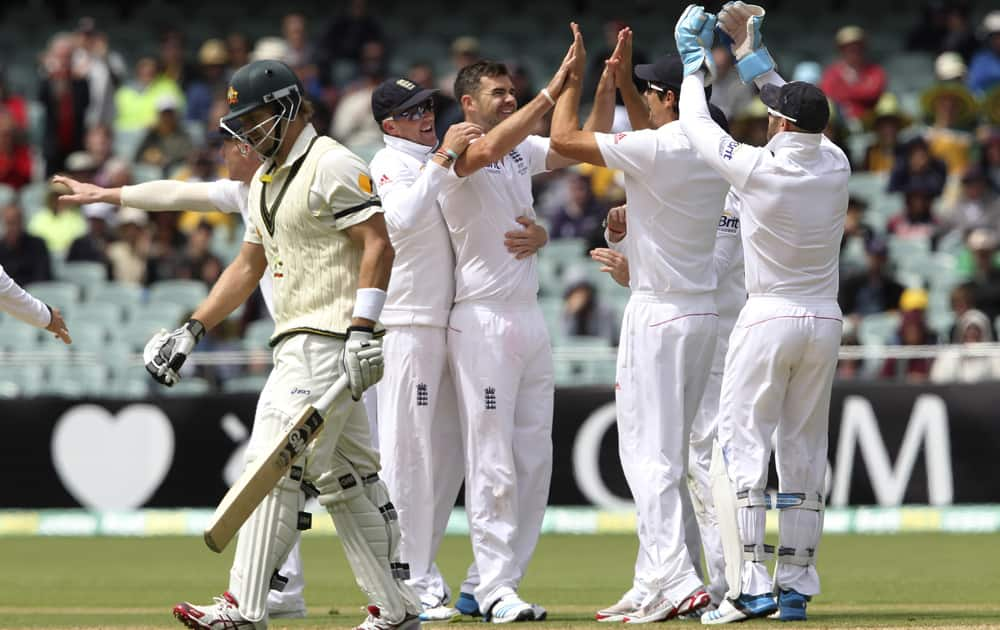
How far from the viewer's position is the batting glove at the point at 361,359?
261 inches

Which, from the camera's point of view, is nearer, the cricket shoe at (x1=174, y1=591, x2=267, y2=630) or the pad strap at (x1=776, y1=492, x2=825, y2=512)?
the cricket shoe at (x1=174, y1=591, x2=267, y2=630)

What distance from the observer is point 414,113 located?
8641 millimetres

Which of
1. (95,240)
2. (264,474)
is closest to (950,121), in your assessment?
(95,240)

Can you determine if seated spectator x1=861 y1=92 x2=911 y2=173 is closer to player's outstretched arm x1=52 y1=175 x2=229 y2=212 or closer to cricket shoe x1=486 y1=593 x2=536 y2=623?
player's outstretched arm x1=52 y1=175 x2=229 y2=212

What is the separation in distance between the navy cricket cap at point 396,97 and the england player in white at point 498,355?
0.25 metres

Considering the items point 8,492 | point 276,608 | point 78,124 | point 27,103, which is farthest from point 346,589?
point 27,103

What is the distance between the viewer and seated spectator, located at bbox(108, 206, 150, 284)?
1670 centimetres

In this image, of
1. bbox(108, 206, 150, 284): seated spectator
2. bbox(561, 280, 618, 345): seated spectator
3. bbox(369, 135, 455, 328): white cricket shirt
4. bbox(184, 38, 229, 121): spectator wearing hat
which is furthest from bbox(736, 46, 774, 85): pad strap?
bbox(184, 38, 229, 121): spectator wearing hat

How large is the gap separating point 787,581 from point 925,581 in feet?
8.18

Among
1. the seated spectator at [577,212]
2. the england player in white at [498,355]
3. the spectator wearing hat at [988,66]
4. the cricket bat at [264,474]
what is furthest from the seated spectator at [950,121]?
the cricket bat at [264,474]

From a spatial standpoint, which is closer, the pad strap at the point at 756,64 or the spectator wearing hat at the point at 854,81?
the pad strap at the point at 756,64

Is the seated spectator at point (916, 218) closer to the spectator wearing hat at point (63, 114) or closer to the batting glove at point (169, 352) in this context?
the spectator wearing hat at point (63, 114)

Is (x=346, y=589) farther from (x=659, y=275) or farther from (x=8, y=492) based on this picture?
(x=8, y=492)

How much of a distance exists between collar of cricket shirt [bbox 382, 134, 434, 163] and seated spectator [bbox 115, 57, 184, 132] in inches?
462
